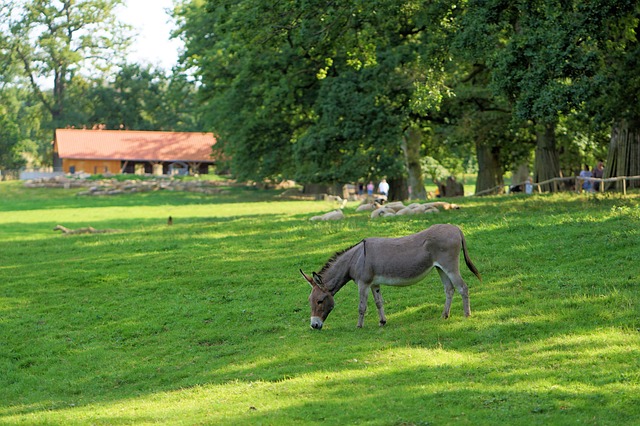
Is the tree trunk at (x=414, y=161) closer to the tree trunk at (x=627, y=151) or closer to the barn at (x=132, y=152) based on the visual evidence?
the tree trunk at (x=627, y=151)

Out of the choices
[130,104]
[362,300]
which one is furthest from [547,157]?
[130,104]

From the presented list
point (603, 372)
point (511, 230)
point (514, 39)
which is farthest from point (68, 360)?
point (514, 39)

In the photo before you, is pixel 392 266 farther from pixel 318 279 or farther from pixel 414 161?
pixel 414 161

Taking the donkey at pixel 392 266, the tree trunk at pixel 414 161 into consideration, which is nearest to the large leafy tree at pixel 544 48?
the donkey at pixel 392 266

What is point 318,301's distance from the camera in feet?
47.0

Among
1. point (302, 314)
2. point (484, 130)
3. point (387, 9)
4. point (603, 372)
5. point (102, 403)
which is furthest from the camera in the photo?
point (484, 130)

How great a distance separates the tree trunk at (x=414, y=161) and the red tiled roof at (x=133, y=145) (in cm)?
4900

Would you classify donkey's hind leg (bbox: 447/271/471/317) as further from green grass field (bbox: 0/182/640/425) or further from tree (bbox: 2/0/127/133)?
tree (bbox: 2/0/127/133)

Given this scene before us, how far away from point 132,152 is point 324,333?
8165 cm

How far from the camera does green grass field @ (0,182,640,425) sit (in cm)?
1031

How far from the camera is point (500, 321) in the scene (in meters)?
14.0

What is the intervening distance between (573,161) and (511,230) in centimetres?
2744

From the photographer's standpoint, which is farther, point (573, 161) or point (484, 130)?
point (573, 161)

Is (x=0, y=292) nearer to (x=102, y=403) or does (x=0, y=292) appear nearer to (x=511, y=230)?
(x=102, y=403)
